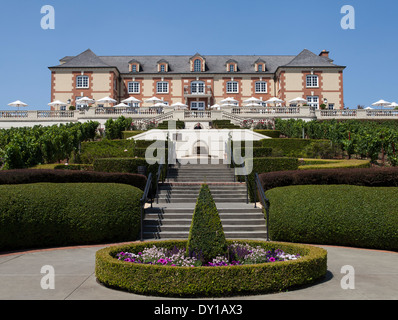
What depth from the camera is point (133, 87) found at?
54000 millimetres

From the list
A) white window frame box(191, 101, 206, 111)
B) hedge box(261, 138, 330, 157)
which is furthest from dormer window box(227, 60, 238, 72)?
hedge box(261, 138, 330, 157)

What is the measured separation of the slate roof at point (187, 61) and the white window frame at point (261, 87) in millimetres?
1634

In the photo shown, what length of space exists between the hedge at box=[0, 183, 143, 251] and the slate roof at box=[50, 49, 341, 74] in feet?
143

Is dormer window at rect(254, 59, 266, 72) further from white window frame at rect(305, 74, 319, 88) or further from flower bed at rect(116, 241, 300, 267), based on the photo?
flower bed at rect(116, 241, 300, 267)

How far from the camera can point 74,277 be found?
665 centimetres

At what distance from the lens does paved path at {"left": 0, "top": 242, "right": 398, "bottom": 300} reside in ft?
18.2

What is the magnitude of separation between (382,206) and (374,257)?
1.42 meters

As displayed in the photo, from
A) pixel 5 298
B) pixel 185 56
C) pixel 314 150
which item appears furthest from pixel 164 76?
pixel 5 298

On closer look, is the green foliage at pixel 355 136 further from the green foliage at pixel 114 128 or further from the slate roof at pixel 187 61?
the slate roof at pixel 187 61

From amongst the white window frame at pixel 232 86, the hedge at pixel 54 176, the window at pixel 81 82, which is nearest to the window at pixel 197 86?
the white window frame at pixel 232 86

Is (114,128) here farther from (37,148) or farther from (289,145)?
(289,145)

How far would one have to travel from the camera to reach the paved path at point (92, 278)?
5562 millimetres

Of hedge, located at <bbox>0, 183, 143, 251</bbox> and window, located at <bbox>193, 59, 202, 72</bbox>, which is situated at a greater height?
window, located at <bbox>193, 59, 202, 72</bbox>
